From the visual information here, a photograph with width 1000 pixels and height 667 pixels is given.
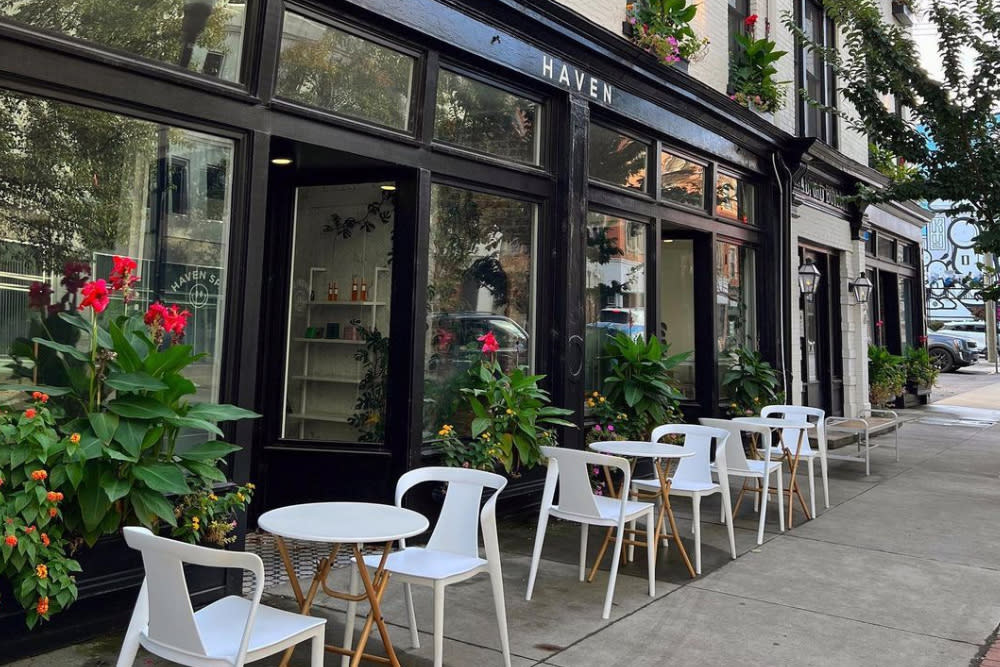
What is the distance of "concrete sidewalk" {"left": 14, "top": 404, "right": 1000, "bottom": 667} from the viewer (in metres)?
3.75

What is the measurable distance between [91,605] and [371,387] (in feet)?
9.06

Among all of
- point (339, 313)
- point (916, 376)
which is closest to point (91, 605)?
point (339, 313)

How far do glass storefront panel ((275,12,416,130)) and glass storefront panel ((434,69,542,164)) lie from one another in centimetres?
42

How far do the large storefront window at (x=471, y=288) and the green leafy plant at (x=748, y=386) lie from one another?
3.93 m

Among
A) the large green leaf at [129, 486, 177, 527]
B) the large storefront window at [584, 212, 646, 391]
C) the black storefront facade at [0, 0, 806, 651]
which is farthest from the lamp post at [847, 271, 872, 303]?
the large green leaf at [129, 486, 177, 527]

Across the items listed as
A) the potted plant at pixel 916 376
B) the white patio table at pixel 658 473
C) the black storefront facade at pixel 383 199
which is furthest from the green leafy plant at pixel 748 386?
the potted plant at pixel 916 376

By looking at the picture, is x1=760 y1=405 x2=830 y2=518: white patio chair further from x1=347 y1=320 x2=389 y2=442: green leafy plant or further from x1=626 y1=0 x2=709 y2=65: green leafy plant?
x1=626 y1=0 x2=709 y2=65: green leafy plant

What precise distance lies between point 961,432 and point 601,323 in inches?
326

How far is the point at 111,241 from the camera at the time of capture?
4254mm

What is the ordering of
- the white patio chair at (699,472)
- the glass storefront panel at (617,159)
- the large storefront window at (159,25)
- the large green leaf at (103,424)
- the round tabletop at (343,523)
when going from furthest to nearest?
the glass storefront panel at (617,159), the white patio chair at (699,472), the large storefront window at (159,25), the large green leaf at (103,424), the round tabletop at (343,523)

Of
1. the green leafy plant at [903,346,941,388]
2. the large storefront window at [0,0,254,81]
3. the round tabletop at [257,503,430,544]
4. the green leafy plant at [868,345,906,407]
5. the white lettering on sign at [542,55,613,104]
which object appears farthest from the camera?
the green leafy plant at [903,346,941,388]

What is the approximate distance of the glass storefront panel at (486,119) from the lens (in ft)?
20.6

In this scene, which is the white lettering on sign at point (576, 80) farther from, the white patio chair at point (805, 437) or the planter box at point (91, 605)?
the planter box at point (91, 605)

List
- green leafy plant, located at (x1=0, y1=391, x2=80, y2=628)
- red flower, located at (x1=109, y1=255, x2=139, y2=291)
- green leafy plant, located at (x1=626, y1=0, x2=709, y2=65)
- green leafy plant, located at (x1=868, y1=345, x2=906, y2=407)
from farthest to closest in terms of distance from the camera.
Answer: green leafy plant, located at (x1=868, y1=345, x2=906, y2=407)
green leafy plant, located at (x1=626, y1=0, x2=709, y2=65)
red flower, located at (x1=109, y1=255, x2=139, y2=291)
green leafy plant, located at (x1=0, y1=391, x2=80, y2=628)
